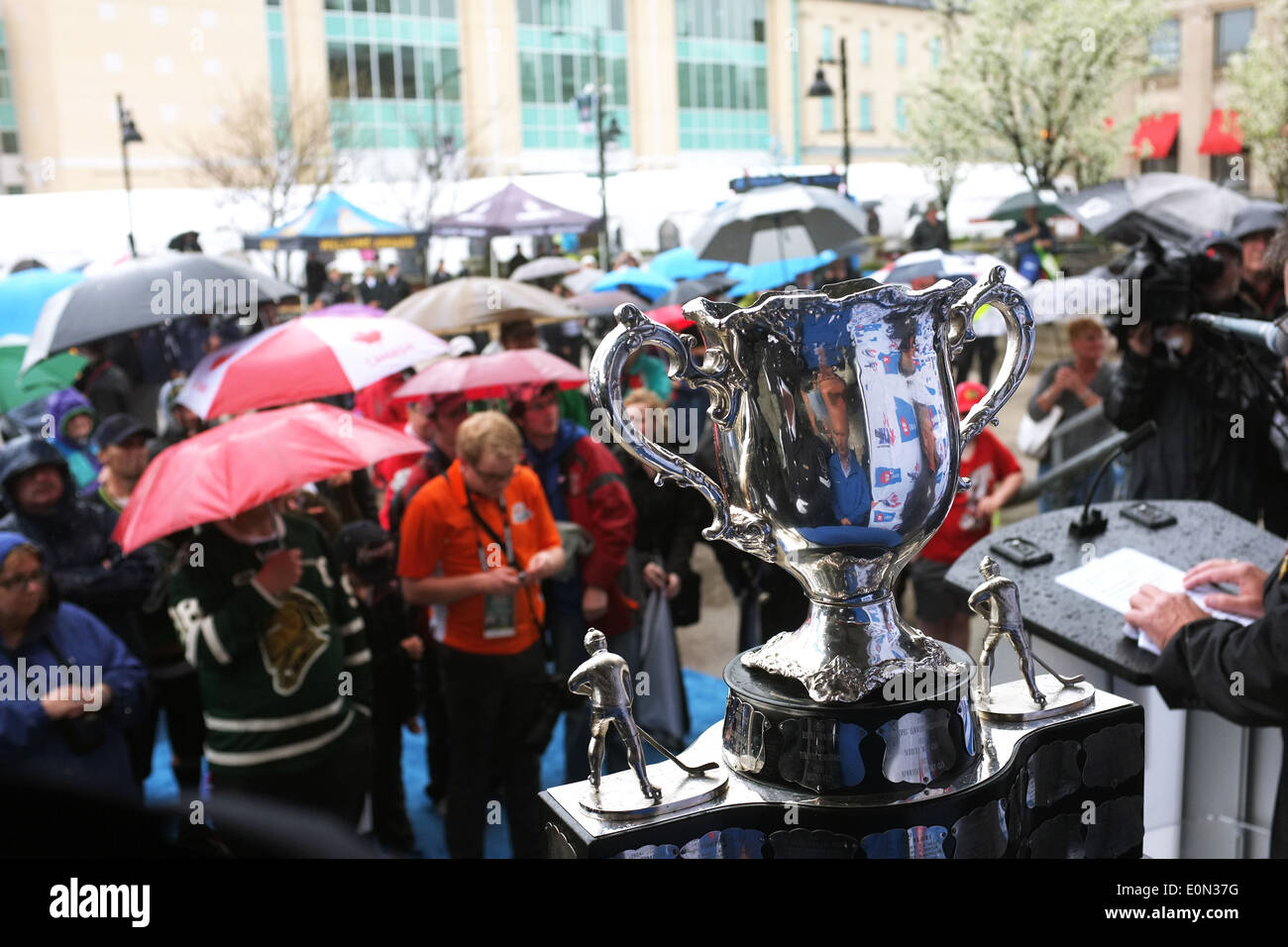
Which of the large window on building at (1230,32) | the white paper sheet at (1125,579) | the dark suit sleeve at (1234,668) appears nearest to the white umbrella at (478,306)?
the white paper sheet at (1125,579)

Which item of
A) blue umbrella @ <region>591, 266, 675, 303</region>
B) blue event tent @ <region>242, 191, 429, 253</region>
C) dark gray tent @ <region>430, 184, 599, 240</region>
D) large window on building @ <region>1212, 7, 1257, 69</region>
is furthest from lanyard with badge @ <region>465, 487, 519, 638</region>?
large window on building @ <region>1212, 7, 1257, 69</region>

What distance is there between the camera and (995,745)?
4.41 feet

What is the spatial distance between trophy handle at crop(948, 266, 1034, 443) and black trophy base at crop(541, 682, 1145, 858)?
374mm

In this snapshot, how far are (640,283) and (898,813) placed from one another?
9.41 metres

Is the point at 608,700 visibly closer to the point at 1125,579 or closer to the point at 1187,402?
the point at 1125,579

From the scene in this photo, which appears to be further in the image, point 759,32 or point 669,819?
point 759,32

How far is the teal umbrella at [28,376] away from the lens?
279 inches

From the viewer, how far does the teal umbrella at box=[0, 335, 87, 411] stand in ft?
23.3

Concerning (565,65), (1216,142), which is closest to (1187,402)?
(565,65)

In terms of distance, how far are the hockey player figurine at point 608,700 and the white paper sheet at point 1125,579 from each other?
128 cm

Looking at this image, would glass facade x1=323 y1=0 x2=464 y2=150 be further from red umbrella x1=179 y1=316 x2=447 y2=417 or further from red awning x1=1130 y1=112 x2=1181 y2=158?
red umbrella x1=179 y1=316 x2=447 y2=417
